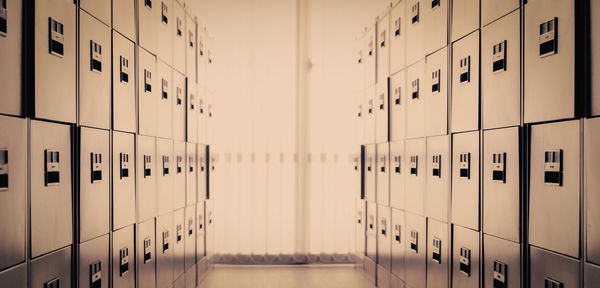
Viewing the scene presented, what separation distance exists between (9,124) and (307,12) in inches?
124

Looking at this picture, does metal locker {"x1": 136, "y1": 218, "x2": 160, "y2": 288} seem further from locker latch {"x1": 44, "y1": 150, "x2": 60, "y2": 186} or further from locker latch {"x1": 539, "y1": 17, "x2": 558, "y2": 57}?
locker latch {"x1": 539, "y1": 17, "x2": 558, "y2": 57}

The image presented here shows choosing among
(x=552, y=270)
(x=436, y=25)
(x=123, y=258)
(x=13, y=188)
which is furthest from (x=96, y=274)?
(x=436, y=25)

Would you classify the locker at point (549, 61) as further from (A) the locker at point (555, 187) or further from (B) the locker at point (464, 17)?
(B) the locker at point (464, 17)

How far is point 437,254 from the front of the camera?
8.22 feet

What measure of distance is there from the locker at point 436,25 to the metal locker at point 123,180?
1746 mm

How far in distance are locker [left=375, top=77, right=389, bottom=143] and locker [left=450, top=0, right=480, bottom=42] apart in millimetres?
996

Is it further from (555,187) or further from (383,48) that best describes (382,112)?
(555,187)

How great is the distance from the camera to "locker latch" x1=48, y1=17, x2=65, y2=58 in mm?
1591

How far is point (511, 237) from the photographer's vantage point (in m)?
1.84

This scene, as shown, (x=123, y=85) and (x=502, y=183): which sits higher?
(x=123, y=85)

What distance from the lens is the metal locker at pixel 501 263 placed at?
182 cm

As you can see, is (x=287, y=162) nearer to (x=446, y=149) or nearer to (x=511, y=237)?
(x=446, y=149)

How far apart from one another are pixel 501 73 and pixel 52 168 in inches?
72.7

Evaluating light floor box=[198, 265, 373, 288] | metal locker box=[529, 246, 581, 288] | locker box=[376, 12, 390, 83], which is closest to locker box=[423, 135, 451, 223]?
metal locker box=[529, 246, 581, 288]
